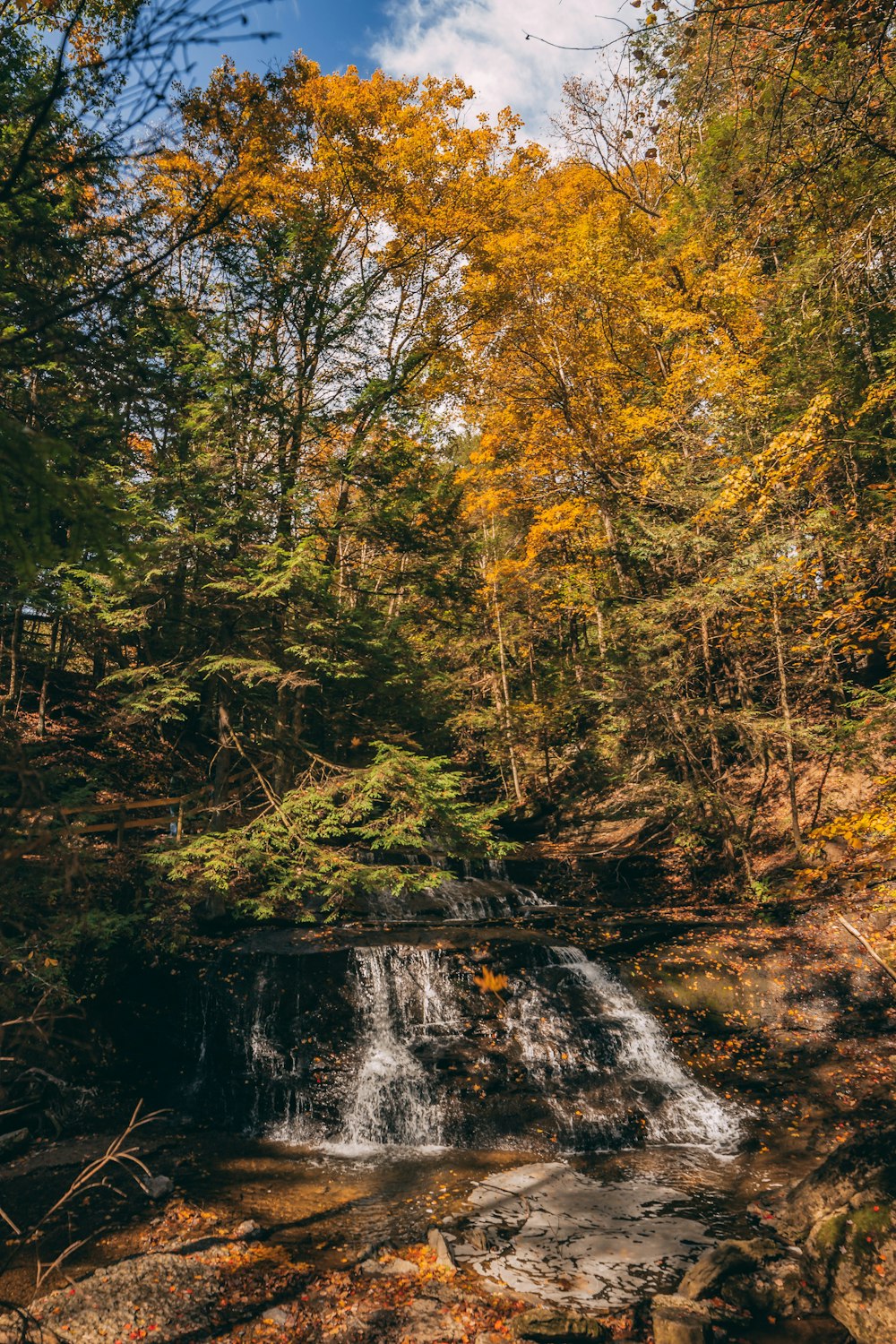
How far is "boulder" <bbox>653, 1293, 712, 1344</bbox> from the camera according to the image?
Answer: 5.10m

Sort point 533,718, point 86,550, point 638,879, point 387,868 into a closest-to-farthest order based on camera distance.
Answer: point 86,550 < point 387,868 < point 638,879 < point 533,718

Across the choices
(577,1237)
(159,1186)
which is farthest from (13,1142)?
(577,1237)

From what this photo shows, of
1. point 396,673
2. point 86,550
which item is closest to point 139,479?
point 396,673

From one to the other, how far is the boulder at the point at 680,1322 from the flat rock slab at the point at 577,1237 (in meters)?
0.41

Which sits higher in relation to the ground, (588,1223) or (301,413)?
(301,413)

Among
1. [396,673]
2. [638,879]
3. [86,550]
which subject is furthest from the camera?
[638,879]

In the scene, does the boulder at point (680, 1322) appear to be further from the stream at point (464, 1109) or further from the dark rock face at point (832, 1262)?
the stream at point (464, 1109)

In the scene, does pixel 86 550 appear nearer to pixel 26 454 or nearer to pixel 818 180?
pixel 26 454

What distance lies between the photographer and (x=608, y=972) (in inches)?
429

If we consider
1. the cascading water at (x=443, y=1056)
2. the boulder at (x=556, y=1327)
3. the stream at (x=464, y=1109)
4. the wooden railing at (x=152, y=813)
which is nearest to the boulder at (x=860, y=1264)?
the stream at (x=464, y=1109)

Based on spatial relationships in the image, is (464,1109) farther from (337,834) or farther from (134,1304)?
(134,1304)

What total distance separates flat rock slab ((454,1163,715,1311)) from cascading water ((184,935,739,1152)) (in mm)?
1221

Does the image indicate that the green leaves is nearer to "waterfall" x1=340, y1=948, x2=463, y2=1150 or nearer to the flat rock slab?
"waterfall" x1=340, y1=948, x2=463, y2=1150

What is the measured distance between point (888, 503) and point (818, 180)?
713cm
